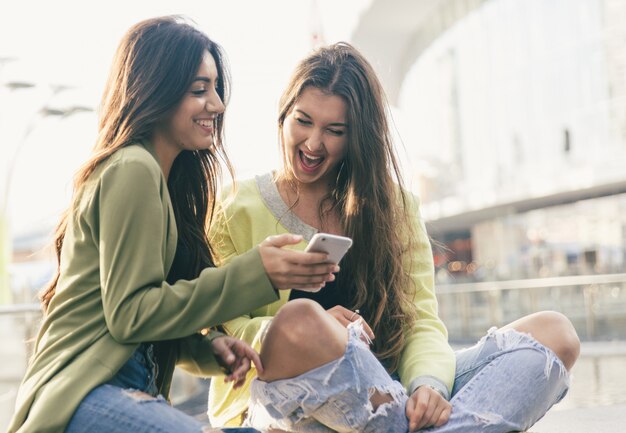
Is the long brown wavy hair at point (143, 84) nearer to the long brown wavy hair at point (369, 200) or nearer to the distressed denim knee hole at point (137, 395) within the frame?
the distressed denim knee hole at point (137, 395)

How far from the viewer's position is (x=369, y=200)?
3.50m

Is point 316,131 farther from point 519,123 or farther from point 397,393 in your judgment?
point 519,123

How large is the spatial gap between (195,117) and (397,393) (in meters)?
0.94

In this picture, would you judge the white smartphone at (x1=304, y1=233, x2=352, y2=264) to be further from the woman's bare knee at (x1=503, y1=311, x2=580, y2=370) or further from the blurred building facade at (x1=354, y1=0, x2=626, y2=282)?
the blurred building facade at (x1=354, y1=0, x2=626, y2=282)

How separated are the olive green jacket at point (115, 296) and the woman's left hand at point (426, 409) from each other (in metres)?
0.64

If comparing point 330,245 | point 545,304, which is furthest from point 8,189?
point 330,245

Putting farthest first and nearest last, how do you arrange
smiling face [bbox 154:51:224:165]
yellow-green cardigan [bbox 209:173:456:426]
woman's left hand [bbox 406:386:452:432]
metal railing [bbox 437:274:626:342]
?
metal railing [bbox 437:274:626:342] → yellow-green cardigan [bbox 209:173:456:426] → woman's left hand [bbox 406:386:452:432] → smiling face [bbox 154:51:224:165]

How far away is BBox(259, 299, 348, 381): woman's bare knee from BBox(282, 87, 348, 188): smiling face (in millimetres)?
929

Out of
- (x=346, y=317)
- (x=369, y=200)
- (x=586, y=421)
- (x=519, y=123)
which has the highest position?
(x=519, y=123)

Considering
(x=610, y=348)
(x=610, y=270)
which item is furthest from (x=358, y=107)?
(x=610, y=270)

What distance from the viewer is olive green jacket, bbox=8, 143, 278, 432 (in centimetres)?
235

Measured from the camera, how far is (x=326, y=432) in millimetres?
2811

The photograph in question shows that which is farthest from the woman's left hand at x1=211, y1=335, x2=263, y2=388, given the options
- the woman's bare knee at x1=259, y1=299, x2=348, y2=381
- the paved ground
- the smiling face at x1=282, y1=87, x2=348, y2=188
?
the paved ground

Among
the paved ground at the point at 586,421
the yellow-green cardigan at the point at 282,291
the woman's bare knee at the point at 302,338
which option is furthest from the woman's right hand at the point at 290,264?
the paved ground at the point at 586,421
